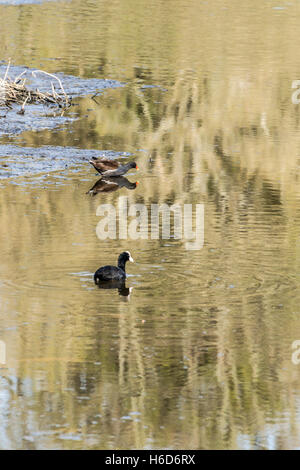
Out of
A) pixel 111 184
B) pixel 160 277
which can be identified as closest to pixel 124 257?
pixel 160 277

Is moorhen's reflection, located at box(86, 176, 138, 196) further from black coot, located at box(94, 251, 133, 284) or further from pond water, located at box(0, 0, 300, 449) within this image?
black coot, located at box(94, 251, 133, 284)

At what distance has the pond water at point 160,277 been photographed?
7.02m

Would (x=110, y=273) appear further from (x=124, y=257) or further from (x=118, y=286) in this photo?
(x=124, y=257)

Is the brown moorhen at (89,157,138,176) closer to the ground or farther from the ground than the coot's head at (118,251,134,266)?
farther from the ground

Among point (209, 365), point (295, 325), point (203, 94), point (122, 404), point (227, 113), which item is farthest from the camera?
point (203, 94)

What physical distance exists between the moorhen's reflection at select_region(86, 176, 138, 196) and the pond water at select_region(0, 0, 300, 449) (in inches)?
2.5

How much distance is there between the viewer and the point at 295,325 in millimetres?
8586

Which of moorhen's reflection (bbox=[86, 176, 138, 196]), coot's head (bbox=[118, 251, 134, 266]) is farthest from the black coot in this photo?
moorhen's reflection (bbox=[86, 176, 138, 196])

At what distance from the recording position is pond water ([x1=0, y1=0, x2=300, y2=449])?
23.0 feet

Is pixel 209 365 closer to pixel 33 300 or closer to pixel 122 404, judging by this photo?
pixel 122 404

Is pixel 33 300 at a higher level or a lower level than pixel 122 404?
higher

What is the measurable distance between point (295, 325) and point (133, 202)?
14.8 feet
